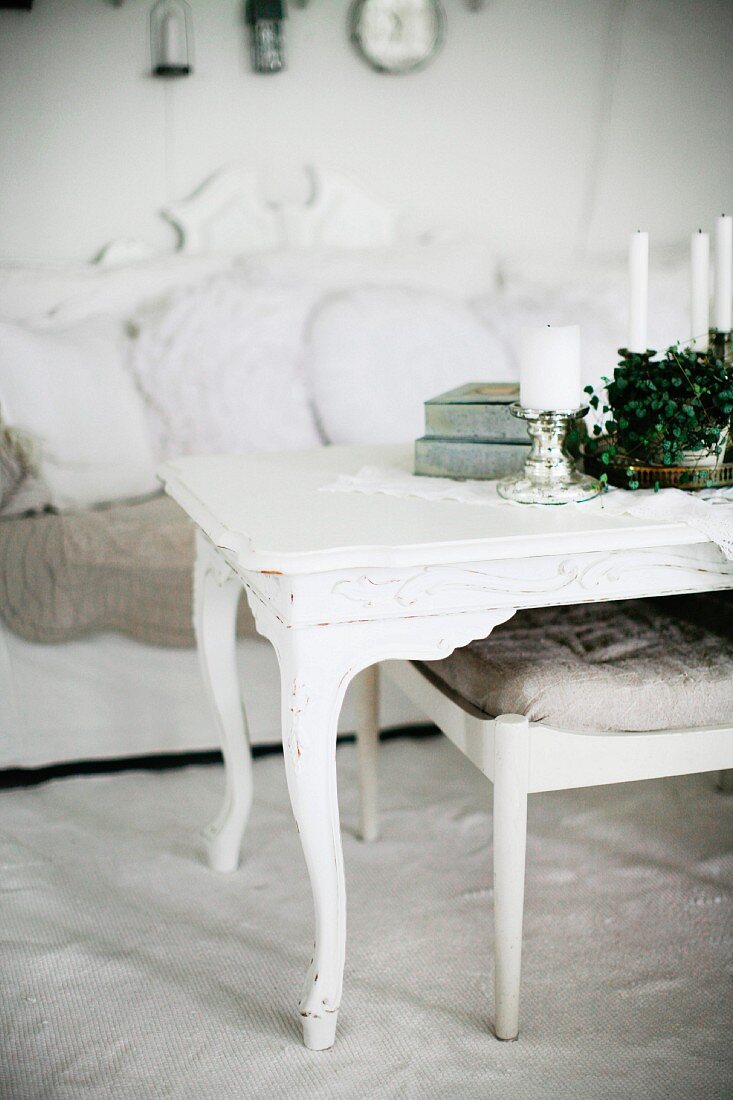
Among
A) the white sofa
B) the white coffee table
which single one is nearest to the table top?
the white coffee table

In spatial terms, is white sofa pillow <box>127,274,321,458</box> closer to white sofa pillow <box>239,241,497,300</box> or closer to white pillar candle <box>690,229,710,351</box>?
white sofa pillow <box>239,241,497,300</box>

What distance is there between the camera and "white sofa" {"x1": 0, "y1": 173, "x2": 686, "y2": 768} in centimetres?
213

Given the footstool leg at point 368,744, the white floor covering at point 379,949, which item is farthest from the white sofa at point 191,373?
the footstool leg at point 368,744

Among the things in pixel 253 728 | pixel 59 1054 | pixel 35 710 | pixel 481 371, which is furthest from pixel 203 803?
pixel 481 371

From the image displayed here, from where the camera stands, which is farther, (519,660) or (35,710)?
(35,710)

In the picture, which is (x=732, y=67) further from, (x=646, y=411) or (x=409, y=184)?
(x=646, y=411)

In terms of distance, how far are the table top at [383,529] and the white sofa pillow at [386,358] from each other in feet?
2.81

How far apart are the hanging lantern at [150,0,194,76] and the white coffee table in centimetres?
136

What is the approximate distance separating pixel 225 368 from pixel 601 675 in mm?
1286

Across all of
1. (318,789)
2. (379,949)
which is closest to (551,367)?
(318,789)

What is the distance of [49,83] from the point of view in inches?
86.6

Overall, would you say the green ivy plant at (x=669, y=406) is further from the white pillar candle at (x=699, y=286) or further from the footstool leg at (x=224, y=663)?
the footstool leg at (x=224, y=663)

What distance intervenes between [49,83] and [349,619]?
5.44 ft

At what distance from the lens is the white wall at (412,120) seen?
222 centimetres
